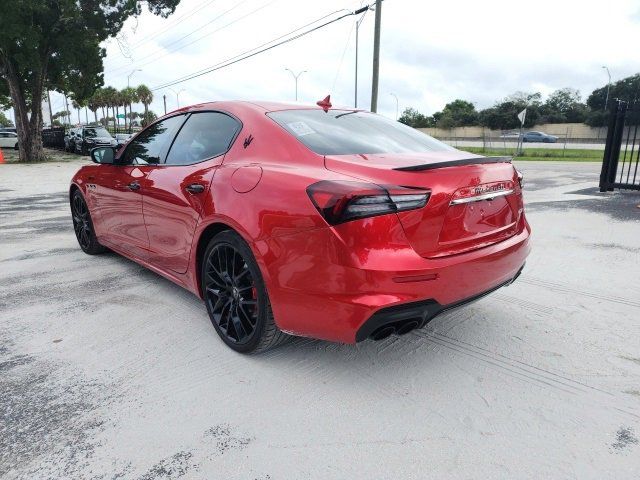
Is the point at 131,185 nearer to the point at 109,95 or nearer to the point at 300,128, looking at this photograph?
the point at 300,128

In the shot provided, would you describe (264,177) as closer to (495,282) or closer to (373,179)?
(373,179)

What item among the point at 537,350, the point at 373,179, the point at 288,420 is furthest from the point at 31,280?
the point at 537,350

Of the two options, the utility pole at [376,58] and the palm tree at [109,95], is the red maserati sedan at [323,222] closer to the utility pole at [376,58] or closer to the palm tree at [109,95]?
the utility pole at [376,58]

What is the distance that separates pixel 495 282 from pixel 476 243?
0.30 meters

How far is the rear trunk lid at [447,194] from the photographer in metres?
2.33

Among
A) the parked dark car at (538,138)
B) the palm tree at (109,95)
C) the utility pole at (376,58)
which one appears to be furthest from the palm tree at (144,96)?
the utility pole at (376,58)

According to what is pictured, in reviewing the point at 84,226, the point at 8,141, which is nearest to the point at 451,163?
the point at 84,226

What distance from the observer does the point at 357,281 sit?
2.24 metres

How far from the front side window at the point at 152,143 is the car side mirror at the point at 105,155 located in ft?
0.55

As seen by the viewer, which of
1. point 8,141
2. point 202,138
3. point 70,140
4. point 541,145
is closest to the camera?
point 202,138

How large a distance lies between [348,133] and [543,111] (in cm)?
8581

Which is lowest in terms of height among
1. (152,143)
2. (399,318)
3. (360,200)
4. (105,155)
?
(399,318)

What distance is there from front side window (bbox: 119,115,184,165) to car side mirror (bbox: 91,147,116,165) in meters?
0.17

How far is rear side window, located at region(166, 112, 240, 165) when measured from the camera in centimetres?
318
